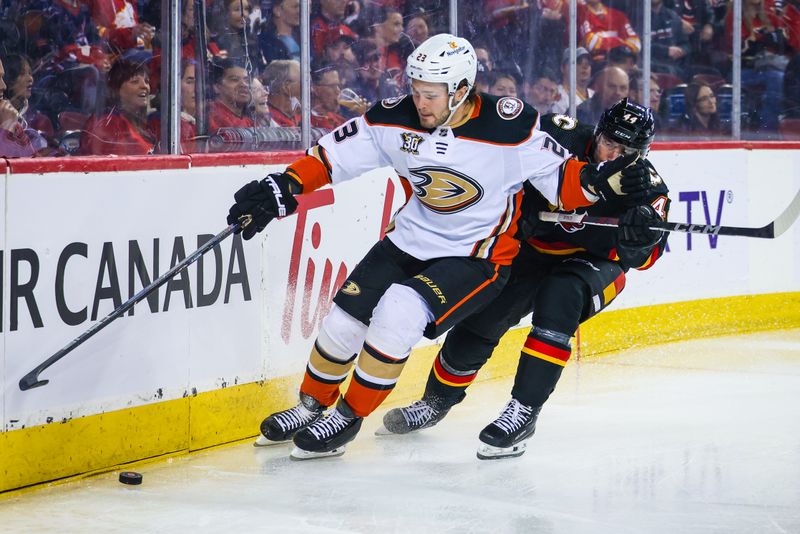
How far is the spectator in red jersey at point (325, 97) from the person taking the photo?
15.2 feet

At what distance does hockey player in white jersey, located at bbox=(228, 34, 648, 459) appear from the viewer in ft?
11.6

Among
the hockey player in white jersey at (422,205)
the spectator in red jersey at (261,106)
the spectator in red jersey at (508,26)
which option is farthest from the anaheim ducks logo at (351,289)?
the spectator in red jersey at (508,26)

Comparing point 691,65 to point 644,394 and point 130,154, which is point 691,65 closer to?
point 644,394

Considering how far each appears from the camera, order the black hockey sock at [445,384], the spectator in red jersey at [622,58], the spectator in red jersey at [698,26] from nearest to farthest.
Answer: the black hockey sock at [445,384] < the spectator in red jersey at [622,58] < the spectator in red jersey at [698,26]

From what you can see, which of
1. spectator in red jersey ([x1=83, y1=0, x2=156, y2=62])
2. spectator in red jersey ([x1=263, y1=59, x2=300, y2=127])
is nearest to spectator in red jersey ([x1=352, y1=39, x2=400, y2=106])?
spectator in red jersey ([x1=263, y1=59, x2=300, y2=127])

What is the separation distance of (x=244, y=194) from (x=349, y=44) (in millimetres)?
1404

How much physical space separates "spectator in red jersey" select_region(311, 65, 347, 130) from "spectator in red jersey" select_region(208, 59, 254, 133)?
0.36 m

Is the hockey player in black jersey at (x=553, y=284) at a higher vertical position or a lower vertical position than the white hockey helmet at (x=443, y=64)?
lower

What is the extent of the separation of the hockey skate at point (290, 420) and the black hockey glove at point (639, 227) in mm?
1011

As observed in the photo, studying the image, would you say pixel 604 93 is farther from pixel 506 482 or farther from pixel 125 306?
pixel 125 306

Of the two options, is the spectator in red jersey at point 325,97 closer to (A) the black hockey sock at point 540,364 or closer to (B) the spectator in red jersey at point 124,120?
(B) the spectator in red jersey at point 124,120

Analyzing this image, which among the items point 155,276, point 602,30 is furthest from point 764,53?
point 155,276

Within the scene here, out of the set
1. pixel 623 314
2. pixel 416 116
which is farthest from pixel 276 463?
pixel 623 314

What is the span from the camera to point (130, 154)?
377 cm
